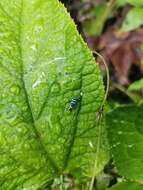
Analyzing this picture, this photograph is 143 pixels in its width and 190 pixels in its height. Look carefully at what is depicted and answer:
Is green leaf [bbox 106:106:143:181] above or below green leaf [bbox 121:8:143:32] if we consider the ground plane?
below

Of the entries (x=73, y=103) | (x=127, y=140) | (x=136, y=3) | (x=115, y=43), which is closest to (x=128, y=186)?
(x=127, y=140)

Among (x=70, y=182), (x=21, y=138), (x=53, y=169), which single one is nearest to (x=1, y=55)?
(x=21, y=138)

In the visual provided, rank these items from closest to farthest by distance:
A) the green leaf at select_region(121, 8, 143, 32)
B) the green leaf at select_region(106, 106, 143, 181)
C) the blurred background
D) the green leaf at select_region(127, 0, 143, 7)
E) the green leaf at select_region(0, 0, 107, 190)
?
the green leaf at select_region(0, 0, 107, 190)
the green leaf at select_region(106, 106, 143, 181)
the green leaf at select_region(127, 0, 143, 7)
the green leaf at select_region(121, 8, 143, 32)
the blurred background

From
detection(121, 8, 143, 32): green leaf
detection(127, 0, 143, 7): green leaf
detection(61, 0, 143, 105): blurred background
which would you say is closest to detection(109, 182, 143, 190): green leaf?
detection(127, 0, 143, 7): green leaf

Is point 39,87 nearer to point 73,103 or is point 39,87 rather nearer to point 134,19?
point 73,103

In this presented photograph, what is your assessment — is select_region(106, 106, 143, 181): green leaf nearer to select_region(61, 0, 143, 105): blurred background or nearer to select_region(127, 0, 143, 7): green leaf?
select_region(127, 0, 143, 7): green leaf

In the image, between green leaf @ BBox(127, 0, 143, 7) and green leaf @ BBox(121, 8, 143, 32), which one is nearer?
green leaf @ BBox(127, 0, 143, 7)

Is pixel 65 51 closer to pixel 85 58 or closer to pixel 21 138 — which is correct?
pixel 85 58

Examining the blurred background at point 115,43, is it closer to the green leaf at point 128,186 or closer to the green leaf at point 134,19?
the green leaf at point 134,19
